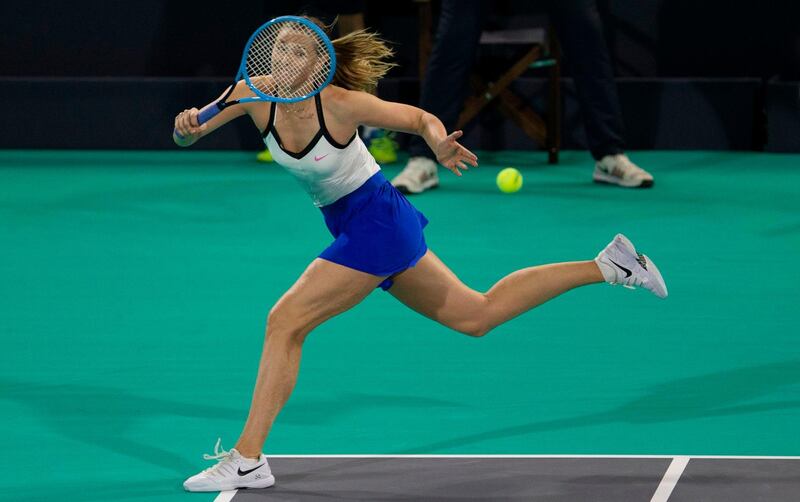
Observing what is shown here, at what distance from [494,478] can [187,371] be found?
1.46m

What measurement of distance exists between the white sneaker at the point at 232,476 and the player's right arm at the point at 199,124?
85cm

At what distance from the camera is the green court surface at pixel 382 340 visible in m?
4.23

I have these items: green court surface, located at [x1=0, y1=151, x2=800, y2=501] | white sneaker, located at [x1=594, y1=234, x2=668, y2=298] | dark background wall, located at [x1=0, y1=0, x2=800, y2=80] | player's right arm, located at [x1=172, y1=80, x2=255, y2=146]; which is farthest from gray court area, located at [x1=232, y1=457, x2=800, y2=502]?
dark background wall, located at [x1=0, y1=0, x2=800, y2=80]

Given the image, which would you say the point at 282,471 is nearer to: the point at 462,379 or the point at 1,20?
the point at 462,379

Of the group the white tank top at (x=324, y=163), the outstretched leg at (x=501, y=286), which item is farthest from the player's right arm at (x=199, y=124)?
the outstretched leg at (x=501, y=286)

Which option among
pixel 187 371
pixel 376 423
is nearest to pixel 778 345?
pixel 376 423

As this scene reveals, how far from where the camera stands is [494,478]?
387 cm

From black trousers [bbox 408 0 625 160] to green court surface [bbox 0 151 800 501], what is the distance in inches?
17.0

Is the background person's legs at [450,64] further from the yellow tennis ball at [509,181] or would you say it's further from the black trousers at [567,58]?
the yellow tennis ball at [509,181]

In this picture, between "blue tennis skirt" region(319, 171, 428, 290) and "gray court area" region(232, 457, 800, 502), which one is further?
"blue tennis skirt" region(319, 171, 428, 290)

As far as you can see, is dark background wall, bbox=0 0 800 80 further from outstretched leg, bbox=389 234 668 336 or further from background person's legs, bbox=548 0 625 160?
outstretched leg, bbox=389 234 668 336

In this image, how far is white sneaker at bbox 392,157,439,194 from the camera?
8461 mm

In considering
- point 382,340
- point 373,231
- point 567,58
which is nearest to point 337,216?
point 373,231

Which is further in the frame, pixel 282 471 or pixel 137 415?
pixel 137 415
